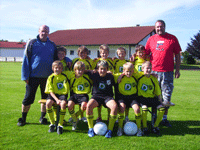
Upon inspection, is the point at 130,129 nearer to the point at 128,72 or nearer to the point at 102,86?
the point at 102,86

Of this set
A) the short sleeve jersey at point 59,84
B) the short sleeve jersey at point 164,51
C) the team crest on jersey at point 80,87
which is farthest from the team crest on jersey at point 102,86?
the short sleeve jersey at point 164,51

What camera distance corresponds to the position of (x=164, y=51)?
448 cm

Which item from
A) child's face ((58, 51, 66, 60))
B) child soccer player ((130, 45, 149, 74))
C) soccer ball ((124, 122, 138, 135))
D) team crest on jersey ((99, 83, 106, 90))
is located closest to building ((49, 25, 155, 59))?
child soccer player ((130, 45, 149, 74))

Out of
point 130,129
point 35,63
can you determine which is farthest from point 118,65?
point 35,63

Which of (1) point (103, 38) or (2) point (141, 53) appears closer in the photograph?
(2) point (141, 53)

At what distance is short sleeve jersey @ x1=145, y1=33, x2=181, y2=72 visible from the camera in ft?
14.7

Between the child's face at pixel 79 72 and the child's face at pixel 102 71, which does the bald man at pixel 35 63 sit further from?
the child's face at pixel 102 71

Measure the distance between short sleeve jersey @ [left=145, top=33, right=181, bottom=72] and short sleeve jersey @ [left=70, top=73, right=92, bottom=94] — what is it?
1678mm

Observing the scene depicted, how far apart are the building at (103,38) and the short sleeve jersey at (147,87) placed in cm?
2315

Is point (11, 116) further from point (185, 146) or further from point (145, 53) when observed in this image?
point (185, 146)

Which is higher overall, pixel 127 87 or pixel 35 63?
pixel 35 63

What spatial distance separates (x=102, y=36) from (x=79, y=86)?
2849 cm

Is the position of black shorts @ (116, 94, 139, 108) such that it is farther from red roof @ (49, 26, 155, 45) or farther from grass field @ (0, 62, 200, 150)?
red roof @ (49, 26, 155, 45)

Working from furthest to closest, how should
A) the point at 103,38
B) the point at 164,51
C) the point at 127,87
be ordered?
the point at 103,38 → the point at 164,51 → the point at 127,87
